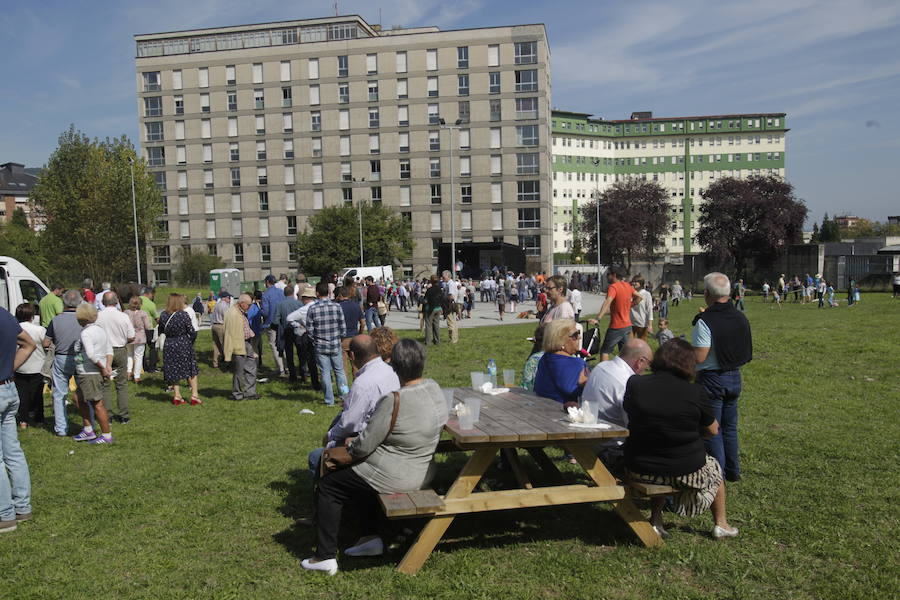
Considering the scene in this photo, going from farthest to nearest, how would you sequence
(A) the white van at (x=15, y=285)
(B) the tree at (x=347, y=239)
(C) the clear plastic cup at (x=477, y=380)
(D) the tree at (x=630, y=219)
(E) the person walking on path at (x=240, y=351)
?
(D) the tree at (x=630, y=219), (B) the tree at (x=347, y=239), (A) the white van at (x=15, y=285), (E) the person walking on path at (x=240, y=351), (C) the clear plastic cup at (x=477, y=380)

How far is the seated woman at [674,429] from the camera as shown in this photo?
4.43m

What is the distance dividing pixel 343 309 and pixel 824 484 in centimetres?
681

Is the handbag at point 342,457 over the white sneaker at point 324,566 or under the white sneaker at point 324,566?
over

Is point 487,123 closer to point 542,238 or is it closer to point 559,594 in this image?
point 542,238

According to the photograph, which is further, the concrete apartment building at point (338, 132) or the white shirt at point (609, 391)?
the concrete apartment building at point (338, 132)

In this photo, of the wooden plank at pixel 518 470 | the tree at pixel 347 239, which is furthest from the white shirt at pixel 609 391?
the tree at pixel 347 239

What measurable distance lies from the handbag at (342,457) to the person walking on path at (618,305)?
6448 mm

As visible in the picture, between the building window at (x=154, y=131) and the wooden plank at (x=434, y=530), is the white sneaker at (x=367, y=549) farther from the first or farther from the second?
the building window at (x=154, y=131)

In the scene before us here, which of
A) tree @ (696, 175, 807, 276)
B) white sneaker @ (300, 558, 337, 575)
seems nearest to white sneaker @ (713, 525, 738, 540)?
white sneaker @ (300, 558, 337, 575)

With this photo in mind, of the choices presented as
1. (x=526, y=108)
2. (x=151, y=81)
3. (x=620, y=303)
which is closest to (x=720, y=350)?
(x=620, y=303)

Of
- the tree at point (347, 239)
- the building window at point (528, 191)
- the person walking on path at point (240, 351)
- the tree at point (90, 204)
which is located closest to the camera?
the person walking on path at point (240, 351)

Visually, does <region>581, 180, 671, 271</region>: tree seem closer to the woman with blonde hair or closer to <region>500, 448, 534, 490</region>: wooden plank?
the woman with blonde hair

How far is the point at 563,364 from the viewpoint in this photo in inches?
225

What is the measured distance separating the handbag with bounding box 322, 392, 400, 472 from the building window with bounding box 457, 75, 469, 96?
62.6 meters
